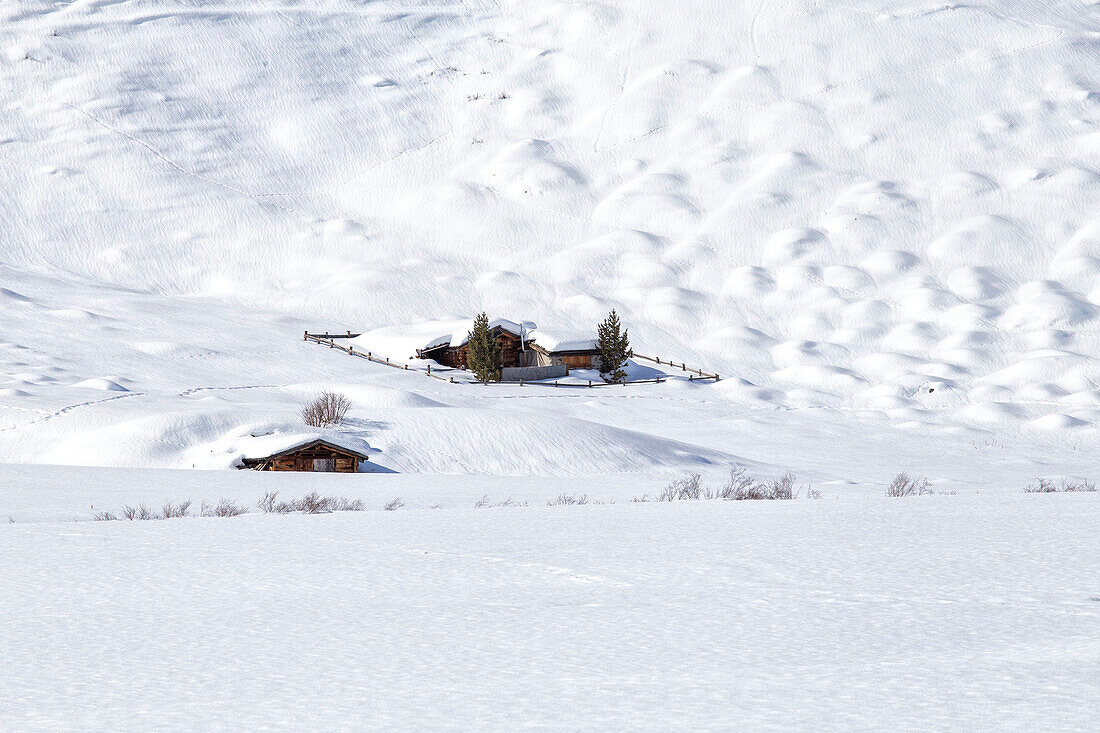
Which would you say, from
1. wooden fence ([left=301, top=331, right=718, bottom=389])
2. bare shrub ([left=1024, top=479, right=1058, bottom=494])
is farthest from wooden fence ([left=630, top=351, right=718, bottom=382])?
bare shrub ([left=1024, top=479, right=1058, bottom=494])

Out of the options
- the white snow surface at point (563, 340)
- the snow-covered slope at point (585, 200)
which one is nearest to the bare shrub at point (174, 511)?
the white snow surface at point (563, 340)

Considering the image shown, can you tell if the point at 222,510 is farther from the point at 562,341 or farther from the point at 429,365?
the point at 562,341

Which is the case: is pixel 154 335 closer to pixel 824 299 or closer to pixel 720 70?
pixel 824 299

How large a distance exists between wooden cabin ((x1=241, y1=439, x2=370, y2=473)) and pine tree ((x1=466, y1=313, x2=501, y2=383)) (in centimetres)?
2604

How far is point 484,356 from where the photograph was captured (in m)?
51.4

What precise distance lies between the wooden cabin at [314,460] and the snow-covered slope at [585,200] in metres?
5.95

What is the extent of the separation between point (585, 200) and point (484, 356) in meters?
32.4

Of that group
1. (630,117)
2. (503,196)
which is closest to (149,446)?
(503,196)

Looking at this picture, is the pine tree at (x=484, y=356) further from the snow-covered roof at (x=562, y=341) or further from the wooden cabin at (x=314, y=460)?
the wooden cabin at (x=314, y=460)

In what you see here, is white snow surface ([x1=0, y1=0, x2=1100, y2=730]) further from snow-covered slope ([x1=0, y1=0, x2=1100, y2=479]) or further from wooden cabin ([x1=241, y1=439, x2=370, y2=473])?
wooden cabin ([x1=241, y1=439, x2=370, y2=473])

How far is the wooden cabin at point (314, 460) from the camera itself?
80.7 ft

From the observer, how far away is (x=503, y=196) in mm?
82000

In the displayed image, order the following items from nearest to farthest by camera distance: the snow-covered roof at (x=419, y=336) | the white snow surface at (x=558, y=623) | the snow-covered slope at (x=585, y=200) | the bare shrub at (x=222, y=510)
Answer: the white snow surface at (x=558, y=623) → the bare shrub at (x=222, y=510) → the snow-covered slope at (x=585, y=200) → the snow-covered roof at (x=419, y=336)

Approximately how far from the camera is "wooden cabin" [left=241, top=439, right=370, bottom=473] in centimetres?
2461
